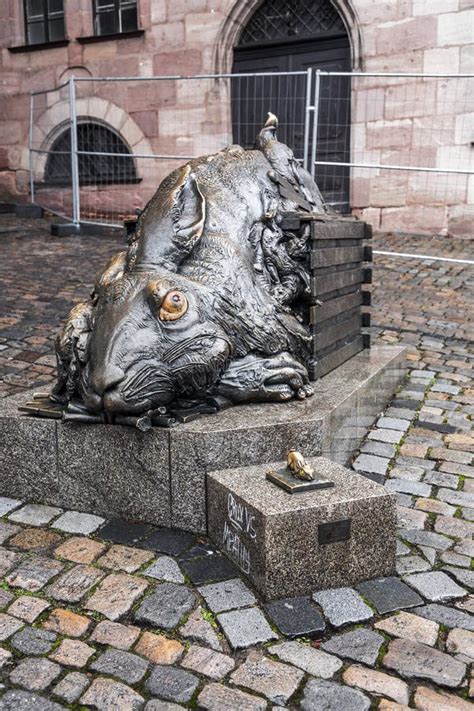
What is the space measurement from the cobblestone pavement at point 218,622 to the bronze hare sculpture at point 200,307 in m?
0.62

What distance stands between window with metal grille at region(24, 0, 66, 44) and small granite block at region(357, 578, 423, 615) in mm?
14932

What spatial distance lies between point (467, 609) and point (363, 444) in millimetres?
1739

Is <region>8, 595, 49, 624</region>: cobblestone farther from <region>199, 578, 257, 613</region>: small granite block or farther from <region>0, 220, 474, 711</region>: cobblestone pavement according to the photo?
<region>199, 578, 257, 613</region>: small granite block

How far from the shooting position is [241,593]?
2.96m

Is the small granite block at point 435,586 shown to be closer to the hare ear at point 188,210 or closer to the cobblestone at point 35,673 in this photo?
the cobblestone at point 35,673

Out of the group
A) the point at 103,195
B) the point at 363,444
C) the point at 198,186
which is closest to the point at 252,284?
the point at 198,186

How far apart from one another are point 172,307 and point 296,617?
1394 mm

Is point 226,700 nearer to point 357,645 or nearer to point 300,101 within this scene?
point 357,645

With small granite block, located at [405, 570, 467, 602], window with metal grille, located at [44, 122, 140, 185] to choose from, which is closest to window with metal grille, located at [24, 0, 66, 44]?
window with metal grille, located at [44, 122, 140, 185]

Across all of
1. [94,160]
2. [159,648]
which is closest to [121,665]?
[159,648]

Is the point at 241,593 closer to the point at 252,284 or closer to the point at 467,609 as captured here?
the point at 467,609

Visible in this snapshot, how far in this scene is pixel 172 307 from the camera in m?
3.45

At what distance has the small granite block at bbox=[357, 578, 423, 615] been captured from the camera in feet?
9.59

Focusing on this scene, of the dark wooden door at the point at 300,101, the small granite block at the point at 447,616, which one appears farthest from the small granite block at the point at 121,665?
the dark wooden door at the point at 300,101
